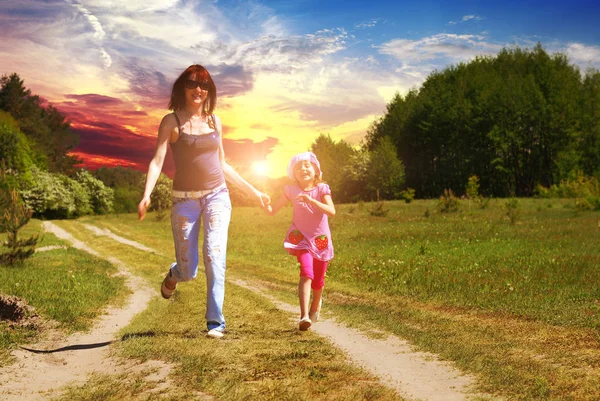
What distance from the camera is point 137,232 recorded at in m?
36.0

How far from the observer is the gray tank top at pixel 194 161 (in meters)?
7.04

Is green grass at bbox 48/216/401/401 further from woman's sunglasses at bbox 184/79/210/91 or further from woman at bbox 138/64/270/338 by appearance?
woman's sunglasses at bbox 184/79/210/91

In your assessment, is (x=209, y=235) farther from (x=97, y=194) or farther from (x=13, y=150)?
(x=97, y=194)

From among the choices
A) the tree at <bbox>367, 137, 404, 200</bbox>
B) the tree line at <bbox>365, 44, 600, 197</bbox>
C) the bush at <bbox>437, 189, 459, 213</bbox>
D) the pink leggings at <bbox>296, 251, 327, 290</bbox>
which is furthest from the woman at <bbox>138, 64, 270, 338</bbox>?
the tree at <bbox>367, 137, 404, 200</bbox>

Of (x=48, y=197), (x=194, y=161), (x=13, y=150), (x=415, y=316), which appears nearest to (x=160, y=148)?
(x=194, y=161)

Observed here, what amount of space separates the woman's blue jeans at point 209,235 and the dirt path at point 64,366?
3.84ft

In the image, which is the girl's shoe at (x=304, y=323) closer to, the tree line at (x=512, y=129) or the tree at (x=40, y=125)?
the tree line at (x=512, y=129)

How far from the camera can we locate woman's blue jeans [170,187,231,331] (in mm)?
7156

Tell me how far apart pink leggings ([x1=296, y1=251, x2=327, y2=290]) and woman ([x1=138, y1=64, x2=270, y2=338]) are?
106 cm

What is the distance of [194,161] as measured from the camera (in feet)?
23.2

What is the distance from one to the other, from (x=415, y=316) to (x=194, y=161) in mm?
4877

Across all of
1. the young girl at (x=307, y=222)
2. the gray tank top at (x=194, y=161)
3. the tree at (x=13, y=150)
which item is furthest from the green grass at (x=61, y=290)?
the tree at (x=13, y=150)

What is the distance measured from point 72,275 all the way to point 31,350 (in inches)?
320

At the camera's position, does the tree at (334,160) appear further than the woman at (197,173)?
Yes
